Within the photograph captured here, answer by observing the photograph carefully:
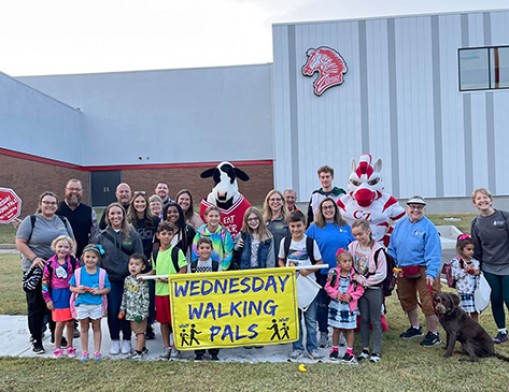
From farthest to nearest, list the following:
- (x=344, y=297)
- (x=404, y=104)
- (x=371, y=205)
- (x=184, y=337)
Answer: (x=404, y=104), (x=371, y=205), (x=184, y=337), (x=344, y=297)

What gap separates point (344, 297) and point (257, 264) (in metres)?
1.00

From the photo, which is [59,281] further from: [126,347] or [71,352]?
[126,347]

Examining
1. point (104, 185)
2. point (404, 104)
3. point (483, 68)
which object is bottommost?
point (104, 185)

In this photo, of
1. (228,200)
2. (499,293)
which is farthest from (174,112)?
(499,293)

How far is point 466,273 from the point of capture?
4.70 m

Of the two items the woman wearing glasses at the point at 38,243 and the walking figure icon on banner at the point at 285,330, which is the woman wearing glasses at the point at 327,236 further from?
the woman wearing glasses at the point at 38,243

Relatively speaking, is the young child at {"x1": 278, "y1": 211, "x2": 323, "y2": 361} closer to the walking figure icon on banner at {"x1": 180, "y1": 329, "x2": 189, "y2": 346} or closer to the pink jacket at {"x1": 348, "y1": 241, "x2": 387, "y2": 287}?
the pink jacket at {"x1": 348, "y1": 241, "x2": 387, "y2": 287}

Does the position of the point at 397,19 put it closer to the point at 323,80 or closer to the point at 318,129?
the point at 323,80

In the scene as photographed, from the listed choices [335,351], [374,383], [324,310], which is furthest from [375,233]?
[374,383]

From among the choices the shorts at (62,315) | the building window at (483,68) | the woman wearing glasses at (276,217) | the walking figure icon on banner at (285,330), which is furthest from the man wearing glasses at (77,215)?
the building window at (483,68)

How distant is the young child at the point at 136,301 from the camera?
172 inches

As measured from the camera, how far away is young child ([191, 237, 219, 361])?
4441 millimetres

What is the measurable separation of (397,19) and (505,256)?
14.0 m

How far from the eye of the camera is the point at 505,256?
4664mm
